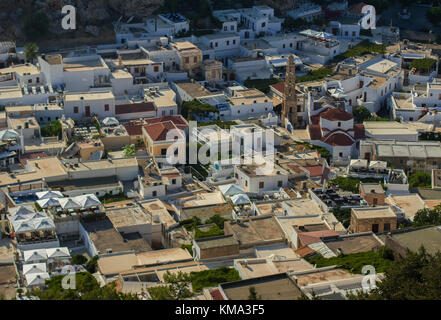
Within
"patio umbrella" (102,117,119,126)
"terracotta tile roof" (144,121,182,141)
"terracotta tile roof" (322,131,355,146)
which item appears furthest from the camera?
"patio umbrella" (102,117,119,126)

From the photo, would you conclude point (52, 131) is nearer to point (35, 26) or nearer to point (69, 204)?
point (69, 204)

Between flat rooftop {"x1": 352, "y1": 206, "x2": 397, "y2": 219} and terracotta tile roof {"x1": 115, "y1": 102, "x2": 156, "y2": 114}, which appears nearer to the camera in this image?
flat rooftop {"x1": 352, "y1": 206, "x2": 397, "y2": 219}

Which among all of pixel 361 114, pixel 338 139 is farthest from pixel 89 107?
pixel 361 114

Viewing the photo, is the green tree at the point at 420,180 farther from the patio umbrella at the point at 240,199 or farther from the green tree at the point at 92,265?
the green tree at the point at 92,265

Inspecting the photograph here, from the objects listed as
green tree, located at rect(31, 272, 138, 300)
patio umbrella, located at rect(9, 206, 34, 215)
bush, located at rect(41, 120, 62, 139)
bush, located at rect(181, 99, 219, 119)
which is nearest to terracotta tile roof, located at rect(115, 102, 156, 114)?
bush, located at rect(181, 99, 219, 119)

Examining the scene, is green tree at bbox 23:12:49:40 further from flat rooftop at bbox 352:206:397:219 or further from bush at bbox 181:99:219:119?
flat rooftop at bbox 352:206:397:219

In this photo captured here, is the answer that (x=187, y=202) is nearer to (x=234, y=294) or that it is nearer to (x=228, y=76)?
(x=234, y=294)
